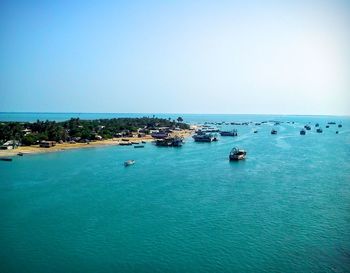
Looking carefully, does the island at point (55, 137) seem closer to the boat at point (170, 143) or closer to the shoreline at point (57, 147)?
the shoreline at point (57, 147)

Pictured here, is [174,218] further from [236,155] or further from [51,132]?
[51,132]

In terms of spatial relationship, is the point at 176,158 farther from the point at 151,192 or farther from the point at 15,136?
the point at 15,136

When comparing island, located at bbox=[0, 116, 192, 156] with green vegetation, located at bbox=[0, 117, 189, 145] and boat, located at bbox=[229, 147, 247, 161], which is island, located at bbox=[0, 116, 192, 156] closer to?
green vegetation, located at bbox=[0, 117, 189, 145]

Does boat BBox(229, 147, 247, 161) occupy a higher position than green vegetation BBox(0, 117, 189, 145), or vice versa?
green vegetation BBox(0, 117, 189, 145)

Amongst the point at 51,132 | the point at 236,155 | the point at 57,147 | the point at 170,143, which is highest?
the point at 51,132

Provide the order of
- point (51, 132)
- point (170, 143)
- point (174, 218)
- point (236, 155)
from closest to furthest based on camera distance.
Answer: point (174, 218) → point (236, 155) → point (51, 132) → point (170, 143)

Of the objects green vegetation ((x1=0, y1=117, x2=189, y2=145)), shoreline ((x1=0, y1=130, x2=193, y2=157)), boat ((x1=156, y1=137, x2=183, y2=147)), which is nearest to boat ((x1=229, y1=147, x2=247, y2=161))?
boat ((x1=156, y1=137, x2=183, y2=147))

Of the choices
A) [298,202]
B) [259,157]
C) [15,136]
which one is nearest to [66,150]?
[15,136]

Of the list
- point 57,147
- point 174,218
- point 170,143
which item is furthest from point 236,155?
point 57,147
